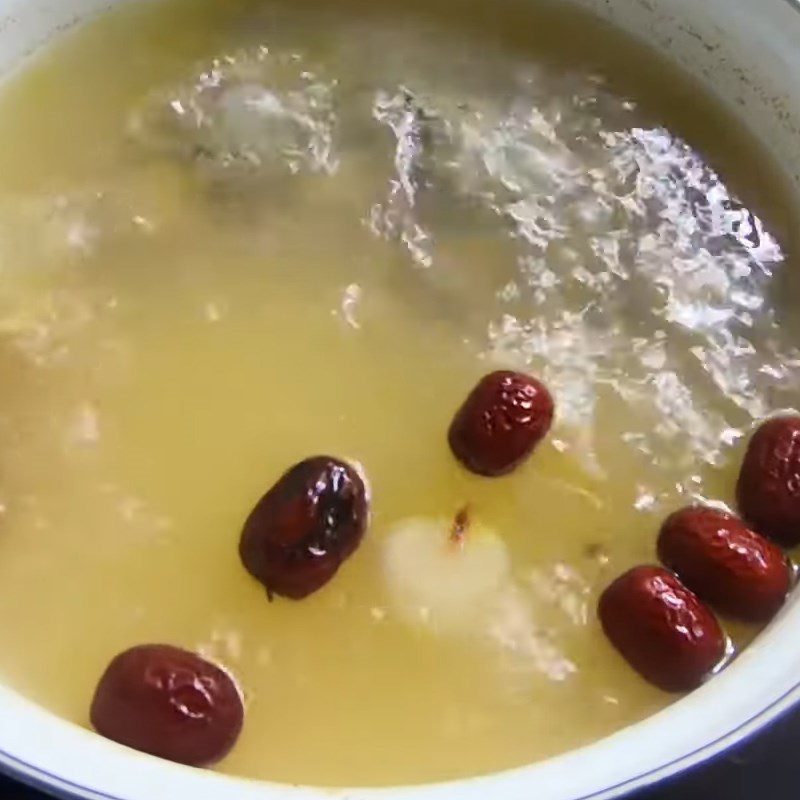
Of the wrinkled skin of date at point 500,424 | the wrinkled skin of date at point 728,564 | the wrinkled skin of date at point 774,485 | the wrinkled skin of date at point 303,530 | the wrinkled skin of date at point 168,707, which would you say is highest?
the wrinkled skin of date at point 774,485

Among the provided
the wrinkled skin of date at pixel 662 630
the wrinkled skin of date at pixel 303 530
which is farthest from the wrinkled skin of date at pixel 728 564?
the wrinkled skin of date at pixel 303 530

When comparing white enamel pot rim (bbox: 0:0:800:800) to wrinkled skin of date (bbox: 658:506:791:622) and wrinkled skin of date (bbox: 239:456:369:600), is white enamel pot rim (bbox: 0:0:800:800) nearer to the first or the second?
wrinkled skin of date (bbox: 658:506:791:622)

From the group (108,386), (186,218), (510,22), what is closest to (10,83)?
(186,218)

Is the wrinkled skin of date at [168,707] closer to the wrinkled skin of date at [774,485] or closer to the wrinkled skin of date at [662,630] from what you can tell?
the wrinkled skin of date at [662,630]

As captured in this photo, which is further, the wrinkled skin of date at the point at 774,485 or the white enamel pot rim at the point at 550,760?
the wrinkled skin of date at the point at 774,485

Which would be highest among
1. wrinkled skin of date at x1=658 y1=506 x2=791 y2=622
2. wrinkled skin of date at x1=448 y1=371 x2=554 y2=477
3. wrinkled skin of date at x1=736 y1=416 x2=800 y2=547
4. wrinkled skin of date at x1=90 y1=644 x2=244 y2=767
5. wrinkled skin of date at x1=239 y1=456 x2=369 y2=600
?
wrinkled skin of date at x1=736 y1=416 x2=800 y2=547

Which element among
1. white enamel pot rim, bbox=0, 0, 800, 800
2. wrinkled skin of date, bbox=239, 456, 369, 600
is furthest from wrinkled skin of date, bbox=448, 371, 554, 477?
white enamel pot rim, bbox=0, 0, 800, 800

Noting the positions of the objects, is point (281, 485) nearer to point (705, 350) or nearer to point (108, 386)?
point (108, 386)
